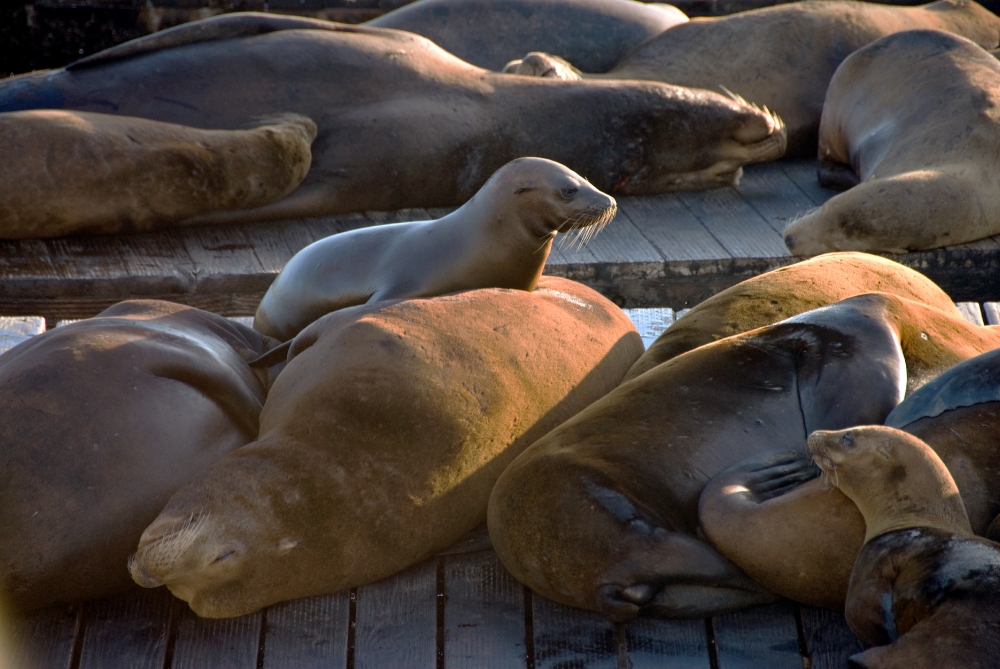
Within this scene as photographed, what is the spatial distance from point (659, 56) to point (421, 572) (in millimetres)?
4382

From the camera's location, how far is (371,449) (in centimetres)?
263

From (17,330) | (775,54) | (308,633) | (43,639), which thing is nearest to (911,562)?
(308,633)

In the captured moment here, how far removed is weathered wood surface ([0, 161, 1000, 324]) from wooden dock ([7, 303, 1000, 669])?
7.00 feet

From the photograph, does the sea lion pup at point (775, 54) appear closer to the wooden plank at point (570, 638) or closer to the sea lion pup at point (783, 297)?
the sea lion pup at point (783, 297)

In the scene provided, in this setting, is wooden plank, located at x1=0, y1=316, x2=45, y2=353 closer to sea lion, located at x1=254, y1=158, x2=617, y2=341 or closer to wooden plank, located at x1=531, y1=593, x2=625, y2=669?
sea lion, located at x1=254, y1=158, x2=617, y2=341

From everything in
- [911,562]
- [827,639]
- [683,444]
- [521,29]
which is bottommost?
[521,29]

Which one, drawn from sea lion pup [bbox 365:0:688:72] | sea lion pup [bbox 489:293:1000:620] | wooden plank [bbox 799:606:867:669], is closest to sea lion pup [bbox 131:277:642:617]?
sea lion pup [bbox 489:293:1000:620]

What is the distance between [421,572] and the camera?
2.74m

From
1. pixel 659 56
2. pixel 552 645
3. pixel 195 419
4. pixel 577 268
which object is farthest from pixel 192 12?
pixel 552 645

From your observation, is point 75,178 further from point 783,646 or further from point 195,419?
point 783,646

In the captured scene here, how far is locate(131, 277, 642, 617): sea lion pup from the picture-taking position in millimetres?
2434

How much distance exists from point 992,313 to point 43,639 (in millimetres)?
3230

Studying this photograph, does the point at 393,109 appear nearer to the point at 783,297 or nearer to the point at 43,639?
the point at 783,297

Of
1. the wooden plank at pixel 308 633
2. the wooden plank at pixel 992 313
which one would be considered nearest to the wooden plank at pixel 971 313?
the wooden plank at pixel 992 313
